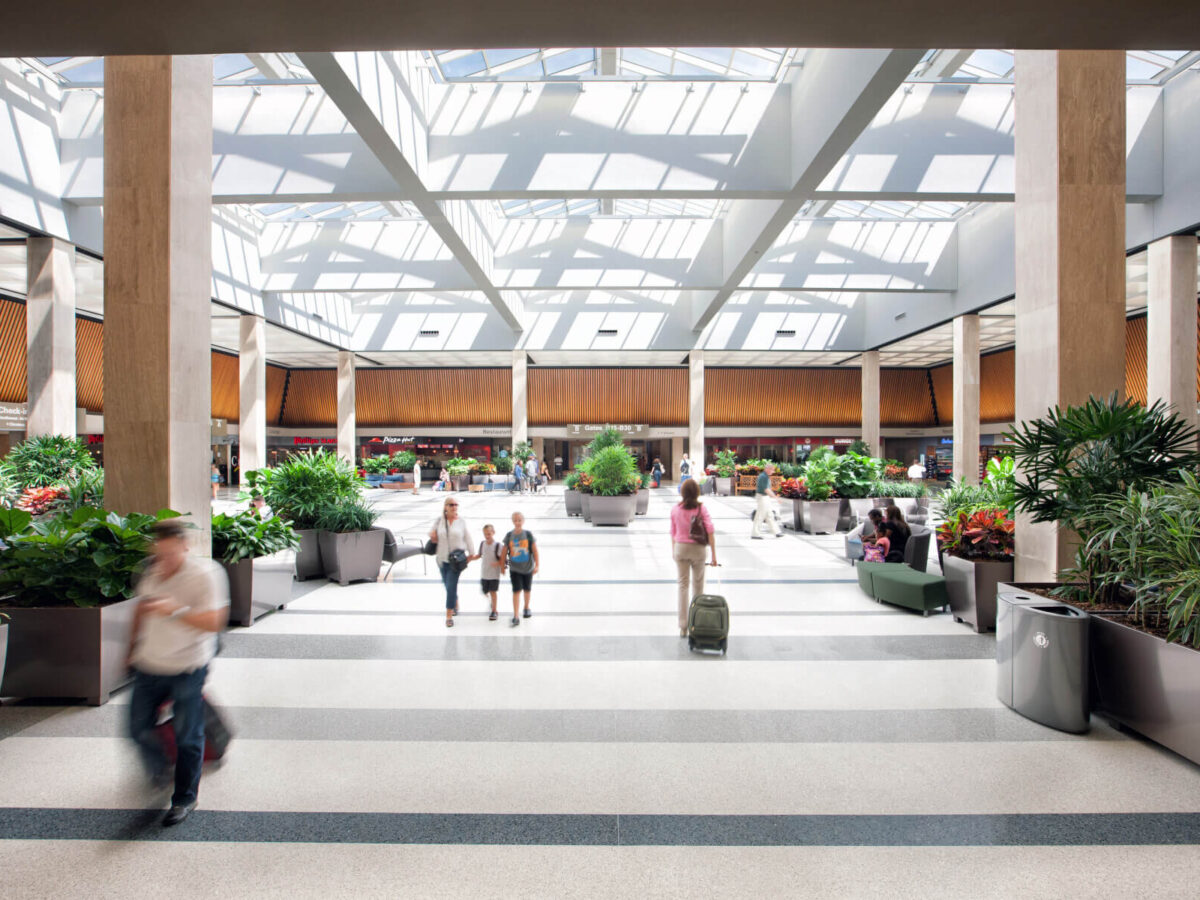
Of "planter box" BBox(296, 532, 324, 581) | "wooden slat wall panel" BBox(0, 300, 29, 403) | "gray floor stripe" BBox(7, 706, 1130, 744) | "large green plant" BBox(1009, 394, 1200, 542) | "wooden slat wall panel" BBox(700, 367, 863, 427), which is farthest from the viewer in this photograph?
"wooden slat wall panel" BBox(700, 367, 863, 427)

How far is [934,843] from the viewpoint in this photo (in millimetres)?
2719

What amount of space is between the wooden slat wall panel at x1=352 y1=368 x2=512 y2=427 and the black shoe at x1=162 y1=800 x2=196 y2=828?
3031 cm

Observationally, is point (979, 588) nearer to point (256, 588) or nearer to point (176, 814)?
point (176, 814)

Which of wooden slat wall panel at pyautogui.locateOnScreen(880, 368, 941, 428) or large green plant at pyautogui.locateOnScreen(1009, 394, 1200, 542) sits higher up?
wooden slat wall panel at pyautogui.locateOnScreen(880, 368, 941, 428)

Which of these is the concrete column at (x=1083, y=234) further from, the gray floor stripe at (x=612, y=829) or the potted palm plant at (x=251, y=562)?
the potted palm plant at (x=251, y=562)

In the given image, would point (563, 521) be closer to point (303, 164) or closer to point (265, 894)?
point (303, 164)

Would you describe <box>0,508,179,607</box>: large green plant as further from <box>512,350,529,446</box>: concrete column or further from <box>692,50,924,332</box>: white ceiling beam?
<box>512,350,529,446</box>: concrete column

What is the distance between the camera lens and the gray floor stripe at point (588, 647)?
17.1ft

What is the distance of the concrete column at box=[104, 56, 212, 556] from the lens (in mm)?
5664

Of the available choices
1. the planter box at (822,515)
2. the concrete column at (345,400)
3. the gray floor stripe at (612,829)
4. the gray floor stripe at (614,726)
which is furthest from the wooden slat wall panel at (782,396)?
the gray floor stripe at (612,829)

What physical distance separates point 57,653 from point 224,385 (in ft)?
96.0

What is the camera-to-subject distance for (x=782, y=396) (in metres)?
32.9

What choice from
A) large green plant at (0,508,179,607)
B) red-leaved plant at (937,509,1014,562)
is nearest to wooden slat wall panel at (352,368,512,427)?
red-leaved plant at (937,509,1014,562)

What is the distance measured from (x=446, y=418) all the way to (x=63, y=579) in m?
29.3
